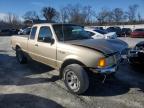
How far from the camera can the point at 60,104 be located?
5207 millimetres

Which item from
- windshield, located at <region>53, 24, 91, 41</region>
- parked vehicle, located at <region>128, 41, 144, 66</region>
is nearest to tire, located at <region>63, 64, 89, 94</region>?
windshield, located at <region>53, 24, 91, 41</region>

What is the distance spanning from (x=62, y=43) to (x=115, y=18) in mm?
80769

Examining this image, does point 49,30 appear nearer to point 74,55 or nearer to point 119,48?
point 74,55

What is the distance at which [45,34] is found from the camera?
7125mm

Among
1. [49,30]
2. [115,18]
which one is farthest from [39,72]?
[115,18]

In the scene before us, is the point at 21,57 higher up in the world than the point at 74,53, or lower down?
lower down

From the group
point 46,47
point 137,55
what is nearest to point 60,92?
point 46,47

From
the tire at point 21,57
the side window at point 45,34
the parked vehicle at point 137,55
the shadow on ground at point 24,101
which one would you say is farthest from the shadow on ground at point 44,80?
the side window at point 45,34

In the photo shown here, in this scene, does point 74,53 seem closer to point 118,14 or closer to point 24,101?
point 24,101

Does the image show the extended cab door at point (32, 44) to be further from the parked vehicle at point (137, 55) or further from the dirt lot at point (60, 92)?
the parked vehicle at point (137, 55)

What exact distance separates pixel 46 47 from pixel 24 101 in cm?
206

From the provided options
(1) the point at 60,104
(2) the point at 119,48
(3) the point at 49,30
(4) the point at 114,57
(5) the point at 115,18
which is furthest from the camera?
(5) the point at 115,18

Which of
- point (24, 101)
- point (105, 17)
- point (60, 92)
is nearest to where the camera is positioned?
point (24, 101)

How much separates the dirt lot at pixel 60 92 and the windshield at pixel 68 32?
56.2 inches
